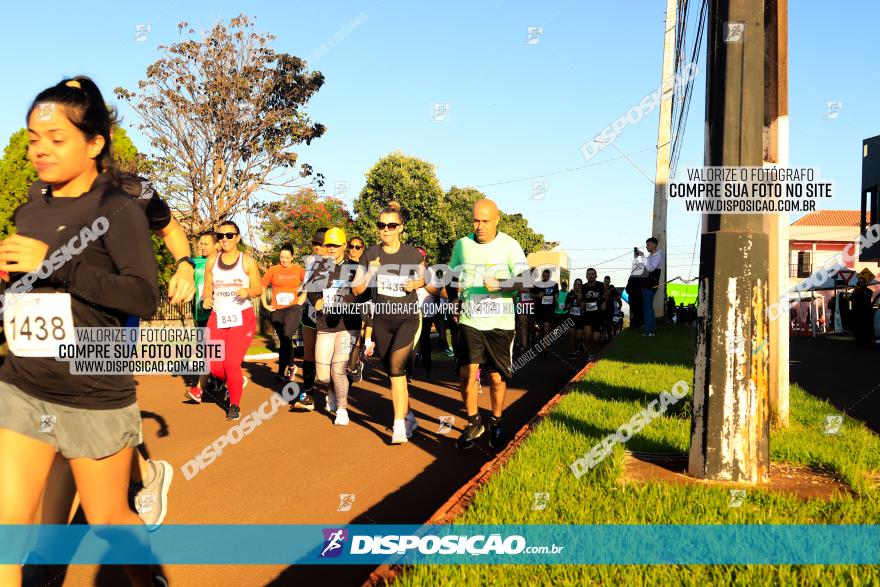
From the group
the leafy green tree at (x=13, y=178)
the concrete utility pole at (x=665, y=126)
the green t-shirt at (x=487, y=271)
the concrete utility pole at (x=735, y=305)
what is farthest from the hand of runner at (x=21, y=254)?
the concrete utility pole at (x=665, y=126)

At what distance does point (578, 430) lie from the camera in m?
6.20

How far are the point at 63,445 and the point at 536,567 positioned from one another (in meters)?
1.95

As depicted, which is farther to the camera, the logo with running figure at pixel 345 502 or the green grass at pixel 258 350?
the green grass at pixel 258 350

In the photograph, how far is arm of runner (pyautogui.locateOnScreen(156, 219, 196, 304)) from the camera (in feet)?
9.98

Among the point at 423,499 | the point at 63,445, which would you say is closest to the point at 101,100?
the point at 63,445

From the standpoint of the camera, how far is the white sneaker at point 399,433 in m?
7.06

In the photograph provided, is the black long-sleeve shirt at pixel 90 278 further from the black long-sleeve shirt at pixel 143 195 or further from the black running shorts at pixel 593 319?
the black running shorts at pixel 593 319

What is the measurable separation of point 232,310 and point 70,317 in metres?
5.65

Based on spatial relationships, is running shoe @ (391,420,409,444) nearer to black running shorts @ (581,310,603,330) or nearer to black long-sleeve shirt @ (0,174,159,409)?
black long-sleeve shirt @ (0,174,159,409)

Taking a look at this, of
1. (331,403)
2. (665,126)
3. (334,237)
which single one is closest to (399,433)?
(331,403)

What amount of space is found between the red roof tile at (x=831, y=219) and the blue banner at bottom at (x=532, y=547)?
6781cm

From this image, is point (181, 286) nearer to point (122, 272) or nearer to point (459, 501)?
point (122, 272)

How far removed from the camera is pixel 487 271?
6.68 meters

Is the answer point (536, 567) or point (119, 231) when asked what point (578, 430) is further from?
point (119, 231)
